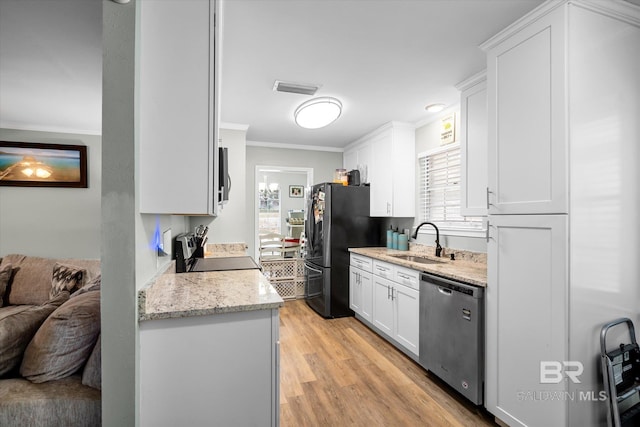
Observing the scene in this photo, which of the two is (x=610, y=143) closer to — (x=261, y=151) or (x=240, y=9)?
(x=240, y=9)

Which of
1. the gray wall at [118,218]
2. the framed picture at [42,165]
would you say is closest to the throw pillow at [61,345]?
the gray wall at [118,218]

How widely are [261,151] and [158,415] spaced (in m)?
3.88

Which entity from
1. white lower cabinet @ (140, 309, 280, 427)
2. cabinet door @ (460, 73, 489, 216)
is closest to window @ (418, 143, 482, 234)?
cabinet door @ (460, 73, 489, 216)

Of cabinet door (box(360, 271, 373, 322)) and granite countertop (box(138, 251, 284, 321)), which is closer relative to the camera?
granite countertop (box(138, 251, 284, 321))

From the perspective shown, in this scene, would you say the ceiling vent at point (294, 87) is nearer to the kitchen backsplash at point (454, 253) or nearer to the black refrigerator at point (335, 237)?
the black refrigerator at point (335, 237)

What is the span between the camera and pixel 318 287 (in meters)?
3.96

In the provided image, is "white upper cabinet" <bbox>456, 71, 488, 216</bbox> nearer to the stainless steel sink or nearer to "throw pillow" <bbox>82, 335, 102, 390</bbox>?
the stainless steel sink

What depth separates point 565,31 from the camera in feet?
4.79

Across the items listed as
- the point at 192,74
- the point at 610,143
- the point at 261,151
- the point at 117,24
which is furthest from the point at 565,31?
the point at 261,151

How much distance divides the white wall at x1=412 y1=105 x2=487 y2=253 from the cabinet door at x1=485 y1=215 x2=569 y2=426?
3.32ft

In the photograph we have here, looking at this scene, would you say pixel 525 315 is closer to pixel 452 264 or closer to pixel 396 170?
pixel 452 264

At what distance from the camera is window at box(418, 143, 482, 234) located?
3.04 meters

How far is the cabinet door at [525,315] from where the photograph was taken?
148 centimetres

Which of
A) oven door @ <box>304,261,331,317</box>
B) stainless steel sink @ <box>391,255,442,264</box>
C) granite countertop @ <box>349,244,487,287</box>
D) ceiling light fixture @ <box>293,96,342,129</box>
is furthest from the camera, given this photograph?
oven door @ <box>304,261,331,317</box>
